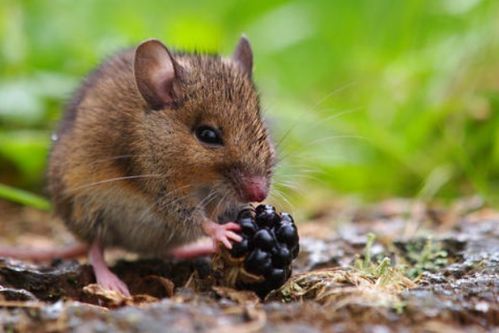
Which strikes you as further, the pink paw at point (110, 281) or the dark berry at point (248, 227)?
the pink paw at point (110, 281)

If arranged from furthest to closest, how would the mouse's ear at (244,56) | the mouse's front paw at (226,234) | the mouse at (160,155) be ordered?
the mouse's ear at (244,56) < the mouse at (160,155) < the mouse's front paw at (226,234)

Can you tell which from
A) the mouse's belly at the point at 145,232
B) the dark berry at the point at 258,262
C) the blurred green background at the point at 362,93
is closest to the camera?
the dark berry at the point at 258,262

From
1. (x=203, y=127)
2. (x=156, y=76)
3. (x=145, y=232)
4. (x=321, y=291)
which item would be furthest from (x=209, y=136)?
(x=321, y=291)

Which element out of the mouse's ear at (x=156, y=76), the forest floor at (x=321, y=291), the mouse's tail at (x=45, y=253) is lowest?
the forest floor at (x=321, y=291)

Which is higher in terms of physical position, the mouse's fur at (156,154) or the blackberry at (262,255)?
the mouse's fur at (156,154)

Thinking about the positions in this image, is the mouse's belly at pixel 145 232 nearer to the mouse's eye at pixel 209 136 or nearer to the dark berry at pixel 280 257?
the mouse's eye at pixel 209 136

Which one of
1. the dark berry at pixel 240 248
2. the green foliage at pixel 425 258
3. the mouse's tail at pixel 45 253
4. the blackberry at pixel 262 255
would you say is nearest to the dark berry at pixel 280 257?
the blackberry at pixel 262 255

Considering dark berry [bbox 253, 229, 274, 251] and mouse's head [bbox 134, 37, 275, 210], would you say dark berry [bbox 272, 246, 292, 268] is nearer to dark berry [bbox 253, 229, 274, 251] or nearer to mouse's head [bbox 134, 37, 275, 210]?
dark berry [bbox 253, 229, 274, 251]
